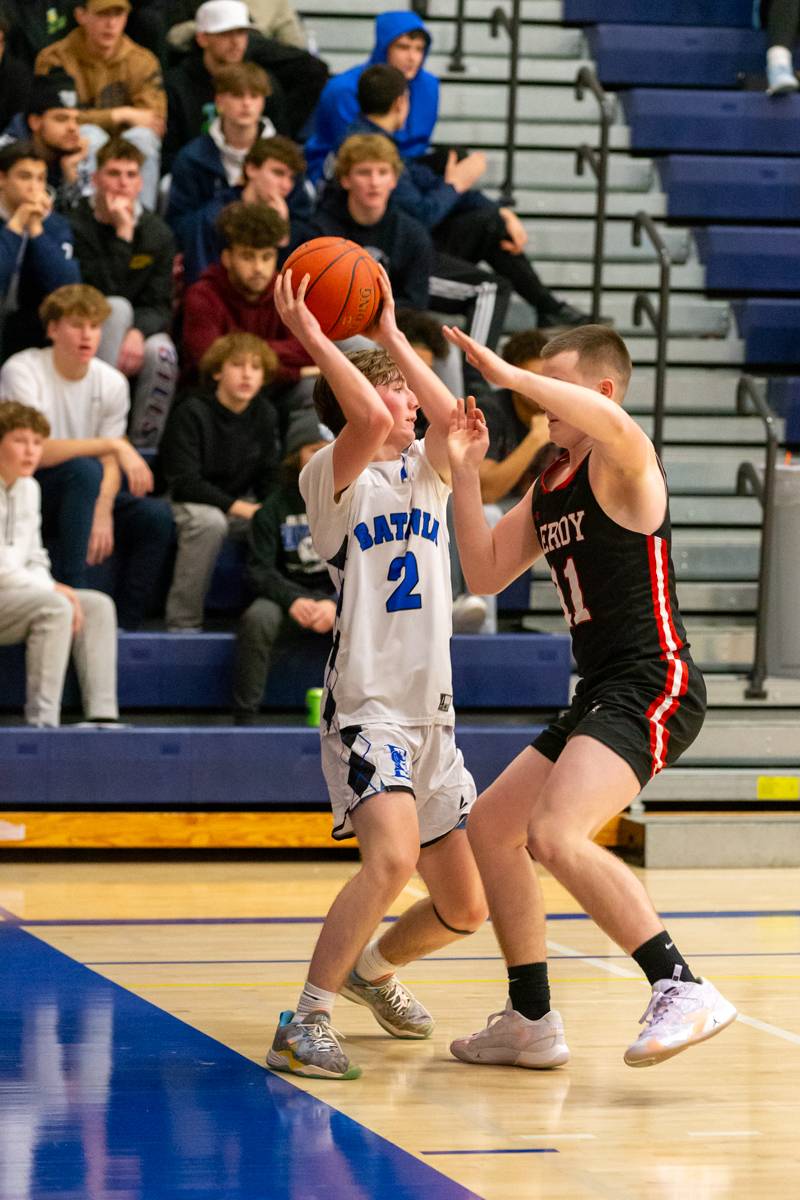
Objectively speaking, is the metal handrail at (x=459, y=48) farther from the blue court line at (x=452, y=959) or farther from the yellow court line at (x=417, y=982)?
the yellow court line at (x=417, y=982)

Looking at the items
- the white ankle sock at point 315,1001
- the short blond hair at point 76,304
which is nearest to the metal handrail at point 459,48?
the short blond hair at point 76,304

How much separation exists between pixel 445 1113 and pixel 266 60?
7.21 metres

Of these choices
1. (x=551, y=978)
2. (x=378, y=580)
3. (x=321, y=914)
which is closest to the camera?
(x=378, y=580)

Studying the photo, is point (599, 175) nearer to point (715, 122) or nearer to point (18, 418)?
point (715, 122)

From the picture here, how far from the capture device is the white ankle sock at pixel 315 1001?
4395 millimetres

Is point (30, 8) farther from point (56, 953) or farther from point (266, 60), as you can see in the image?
point (56, 953)

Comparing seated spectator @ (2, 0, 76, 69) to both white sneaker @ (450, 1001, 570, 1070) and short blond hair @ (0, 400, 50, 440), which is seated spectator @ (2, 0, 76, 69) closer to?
short blond hair @ (0, 400, 50, 440)

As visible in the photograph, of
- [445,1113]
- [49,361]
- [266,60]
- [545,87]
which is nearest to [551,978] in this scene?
[445,1113]

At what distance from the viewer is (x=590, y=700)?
174 inches

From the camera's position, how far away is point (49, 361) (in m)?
8.25

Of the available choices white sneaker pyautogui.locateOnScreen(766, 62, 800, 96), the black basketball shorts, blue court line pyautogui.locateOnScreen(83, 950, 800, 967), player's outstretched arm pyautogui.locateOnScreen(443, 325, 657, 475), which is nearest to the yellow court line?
blue court line pyautogui.locateOnScreen(83, 950, 800, 967)

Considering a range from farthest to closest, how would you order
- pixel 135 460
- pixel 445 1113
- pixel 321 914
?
pixel 135 460
pixel 321 914
pixel 445 1113

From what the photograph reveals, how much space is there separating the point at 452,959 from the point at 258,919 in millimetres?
A: 781

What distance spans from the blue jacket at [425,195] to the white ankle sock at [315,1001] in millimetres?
5720
